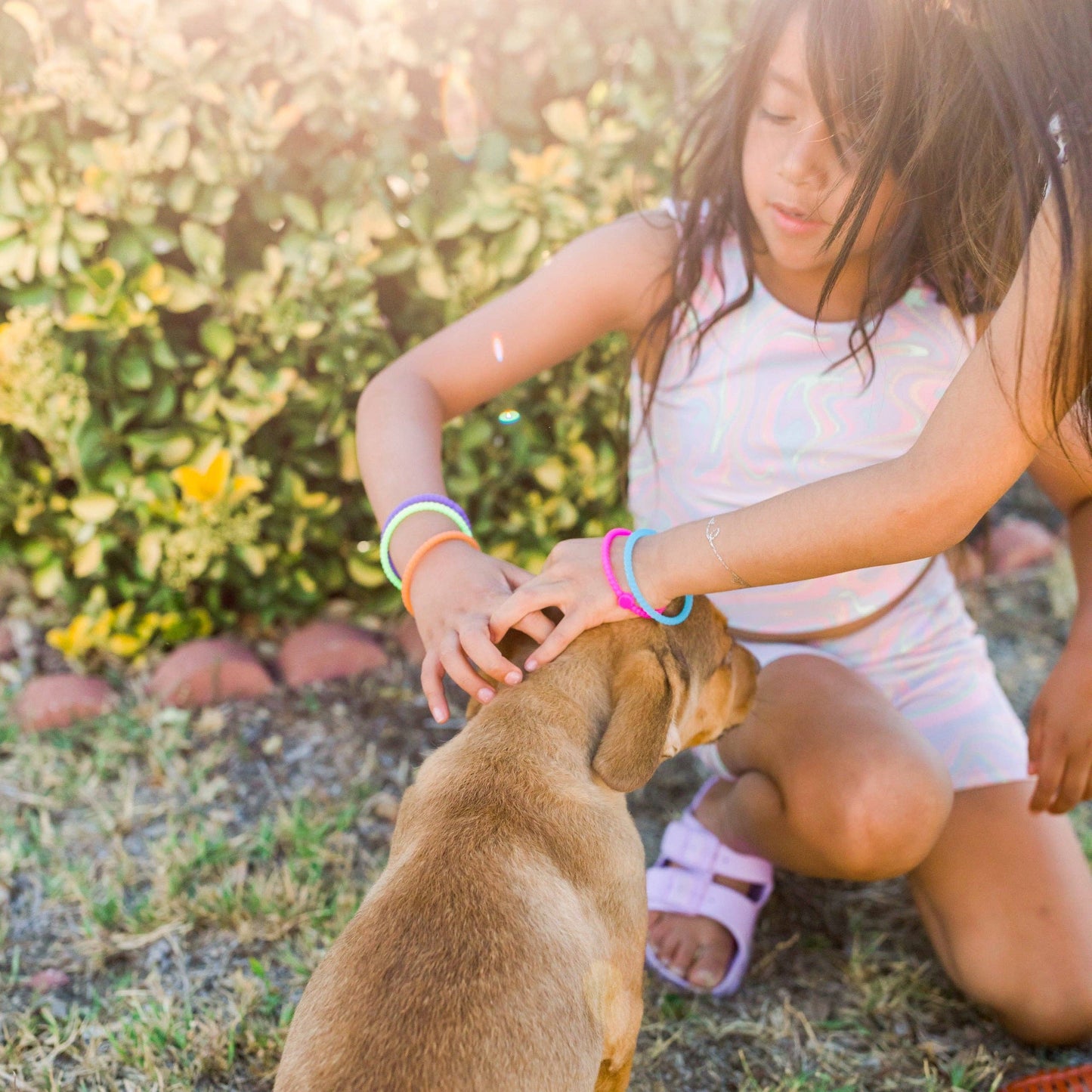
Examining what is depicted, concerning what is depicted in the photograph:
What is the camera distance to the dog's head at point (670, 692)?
203cm

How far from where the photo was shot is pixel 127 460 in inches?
140

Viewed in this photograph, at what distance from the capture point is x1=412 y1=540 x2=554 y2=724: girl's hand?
7.13 ft

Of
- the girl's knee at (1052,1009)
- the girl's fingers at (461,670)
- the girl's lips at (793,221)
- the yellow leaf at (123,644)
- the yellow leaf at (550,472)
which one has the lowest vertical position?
the girl's knee at (1052,1009)

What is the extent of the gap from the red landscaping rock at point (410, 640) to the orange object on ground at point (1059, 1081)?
7.42ft

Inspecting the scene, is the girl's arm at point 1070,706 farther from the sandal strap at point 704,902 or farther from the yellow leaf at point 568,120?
the yellow leaf at point 568,120

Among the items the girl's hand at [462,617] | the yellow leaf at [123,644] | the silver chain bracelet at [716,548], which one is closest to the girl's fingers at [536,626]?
the girl's hand at [462,617]

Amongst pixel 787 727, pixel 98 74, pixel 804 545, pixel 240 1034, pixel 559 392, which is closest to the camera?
pixel 804 545

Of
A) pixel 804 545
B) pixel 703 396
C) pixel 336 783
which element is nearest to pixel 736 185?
pixel 703 396

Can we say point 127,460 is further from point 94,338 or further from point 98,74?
point 98,74

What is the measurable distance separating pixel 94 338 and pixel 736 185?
2.10 meters

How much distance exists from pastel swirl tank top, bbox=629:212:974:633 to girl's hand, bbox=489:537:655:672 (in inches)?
29.1

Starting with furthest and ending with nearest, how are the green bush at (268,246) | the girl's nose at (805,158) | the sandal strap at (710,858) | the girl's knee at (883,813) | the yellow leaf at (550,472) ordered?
1. the yellow leaf at (550,472)
2. the green bush at (268,246)
3. the sandal strap at (710,858)
4. the girl's knee at (883,813)
5. the girl's nose at (805,158)

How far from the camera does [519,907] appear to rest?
1.83 m

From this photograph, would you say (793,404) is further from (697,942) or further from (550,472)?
(697,942)
